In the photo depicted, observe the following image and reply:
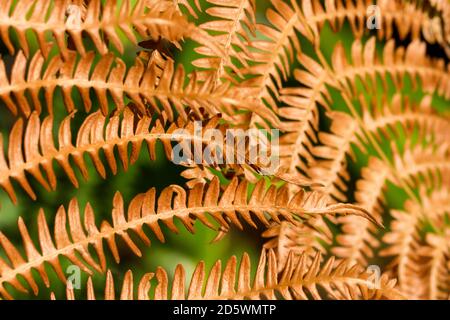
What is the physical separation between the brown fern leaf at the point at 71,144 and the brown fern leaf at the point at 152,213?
54 mm

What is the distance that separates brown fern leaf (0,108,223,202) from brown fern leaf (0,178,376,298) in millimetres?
54

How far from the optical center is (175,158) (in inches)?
32.6

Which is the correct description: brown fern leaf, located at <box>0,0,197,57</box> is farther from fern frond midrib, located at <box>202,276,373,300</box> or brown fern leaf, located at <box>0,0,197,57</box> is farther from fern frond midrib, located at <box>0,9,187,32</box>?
fern frond midrib, located at <box>202,276,373,300</box>

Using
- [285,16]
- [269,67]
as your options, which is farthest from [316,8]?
[269,67]

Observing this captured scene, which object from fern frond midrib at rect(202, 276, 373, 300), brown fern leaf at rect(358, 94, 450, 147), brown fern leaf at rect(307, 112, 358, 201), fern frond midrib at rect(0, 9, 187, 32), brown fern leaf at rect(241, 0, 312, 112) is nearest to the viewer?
fern frond midrib at rect(0, 9, 187, 32)

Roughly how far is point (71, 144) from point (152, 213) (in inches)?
5.9

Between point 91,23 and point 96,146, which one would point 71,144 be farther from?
point 91,23

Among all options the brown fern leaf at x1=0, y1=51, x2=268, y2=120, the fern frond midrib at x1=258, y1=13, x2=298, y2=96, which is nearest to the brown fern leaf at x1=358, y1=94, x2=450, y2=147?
the fern frond midrib at x1=258, y1=13, x2=298, y2=96

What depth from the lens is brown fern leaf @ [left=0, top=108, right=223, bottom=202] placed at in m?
0.73

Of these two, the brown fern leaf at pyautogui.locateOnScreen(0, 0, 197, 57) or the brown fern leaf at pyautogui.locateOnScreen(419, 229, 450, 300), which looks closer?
A: the brown fern leaf at pyautogui.locateOnScreen(0, 0, 197, 57)

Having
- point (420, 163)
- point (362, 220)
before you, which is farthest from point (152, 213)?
point (420, 163)

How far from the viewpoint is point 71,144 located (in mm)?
751

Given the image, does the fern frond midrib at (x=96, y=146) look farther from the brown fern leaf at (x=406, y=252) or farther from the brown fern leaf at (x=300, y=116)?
the brown fern leaf at (x=406, y=252)

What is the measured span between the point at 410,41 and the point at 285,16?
0.49 metres
